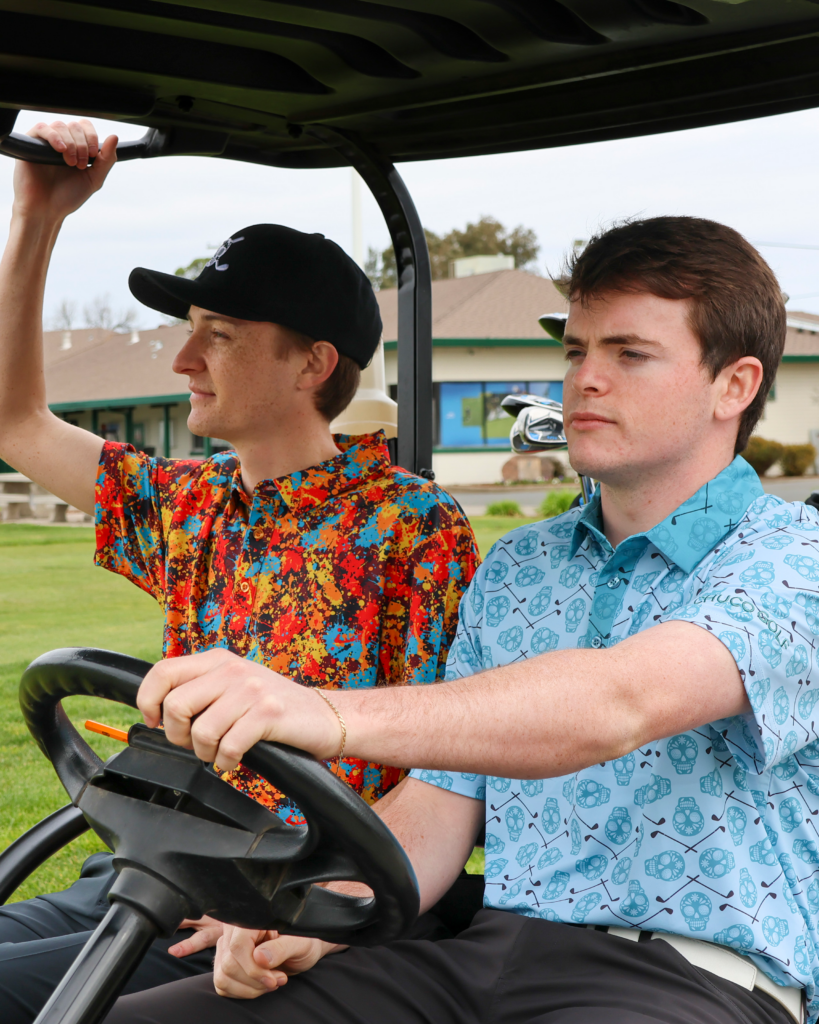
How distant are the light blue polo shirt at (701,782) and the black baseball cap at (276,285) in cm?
91

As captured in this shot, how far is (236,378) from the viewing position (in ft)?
7.94

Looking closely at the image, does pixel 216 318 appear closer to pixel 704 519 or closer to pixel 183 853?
pixel 704 519

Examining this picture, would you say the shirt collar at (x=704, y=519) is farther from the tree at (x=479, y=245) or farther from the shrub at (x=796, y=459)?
the tree at (x=479, y=245)

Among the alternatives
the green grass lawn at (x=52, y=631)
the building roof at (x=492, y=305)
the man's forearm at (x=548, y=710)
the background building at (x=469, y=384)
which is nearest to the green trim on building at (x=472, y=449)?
→ the background building at (x=469, y=384)

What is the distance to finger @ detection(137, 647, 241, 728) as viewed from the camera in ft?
3.64

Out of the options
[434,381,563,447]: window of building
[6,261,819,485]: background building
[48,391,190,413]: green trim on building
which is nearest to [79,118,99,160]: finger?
[48,391,190,413]: green trim on building

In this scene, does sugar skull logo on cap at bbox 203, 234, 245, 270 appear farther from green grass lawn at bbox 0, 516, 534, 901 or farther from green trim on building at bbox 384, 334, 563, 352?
green trim on building at bbox 384, 334, 563, 352

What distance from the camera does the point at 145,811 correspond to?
4.07 ft

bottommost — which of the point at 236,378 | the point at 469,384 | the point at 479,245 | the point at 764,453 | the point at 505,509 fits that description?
the point at 505,509

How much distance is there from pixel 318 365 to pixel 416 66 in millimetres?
746

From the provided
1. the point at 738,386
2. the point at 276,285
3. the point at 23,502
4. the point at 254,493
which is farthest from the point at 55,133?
the point at 23,502

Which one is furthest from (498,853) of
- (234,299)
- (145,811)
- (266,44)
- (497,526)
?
(497,526)

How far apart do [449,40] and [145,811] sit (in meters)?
1.36

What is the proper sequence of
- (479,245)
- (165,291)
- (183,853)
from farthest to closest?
(479,245) < (165,291) < (183,853)
